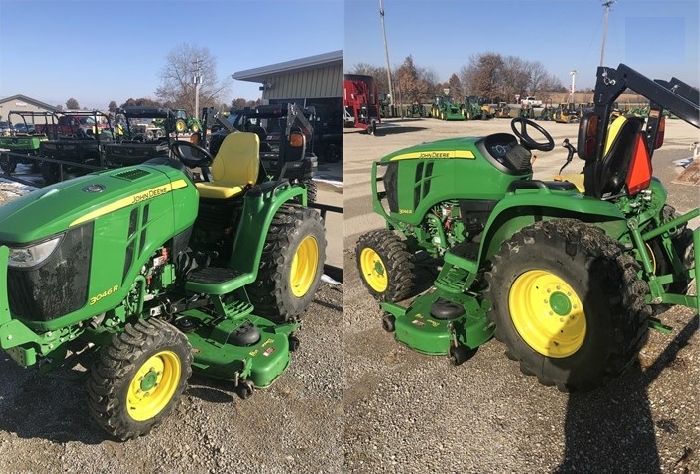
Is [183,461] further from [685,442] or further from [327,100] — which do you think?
[327,100]

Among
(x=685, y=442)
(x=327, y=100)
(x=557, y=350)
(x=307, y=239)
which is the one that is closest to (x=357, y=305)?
(x=307, y=239)

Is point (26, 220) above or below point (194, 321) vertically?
above

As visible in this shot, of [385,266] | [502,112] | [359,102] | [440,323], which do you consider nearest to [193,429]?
[440,323]

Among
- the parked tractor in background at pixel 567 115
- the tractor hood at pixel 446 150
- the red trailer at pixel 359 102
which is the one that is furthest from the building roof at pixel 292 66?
the tractor hood at pixel 446 150

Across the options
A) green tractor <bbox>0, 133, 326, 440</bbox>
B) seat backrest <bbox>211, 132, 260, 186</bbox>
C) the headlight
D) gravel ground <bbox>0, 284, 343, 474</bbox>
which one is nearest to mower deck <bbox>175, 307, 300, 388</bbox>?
green tractor <bbox>0, 133, 326, 440</bbox>

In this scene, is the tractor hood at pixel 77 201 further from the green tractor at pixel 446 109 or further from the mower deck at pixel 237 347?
the green tractor at pixel 446 109

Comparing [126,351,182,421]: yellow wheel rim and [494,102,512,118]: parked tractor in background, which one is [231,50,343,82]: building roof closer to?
[494,102,512,118]: parked tractor in background

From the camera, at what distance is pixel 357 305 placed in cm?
402

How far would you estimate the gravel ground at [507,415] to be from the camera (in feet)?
7.22

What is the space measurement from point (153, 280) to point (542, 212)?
2.31m

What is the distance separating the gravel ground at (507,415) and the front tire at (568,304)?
0.18 meters

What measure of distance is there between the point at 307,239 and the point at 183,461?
189cm

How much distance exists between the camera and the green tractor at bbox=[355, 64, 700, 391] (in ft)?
8.00

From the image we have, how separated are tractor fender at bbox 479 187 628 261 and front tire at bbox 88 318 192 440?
1902mm
